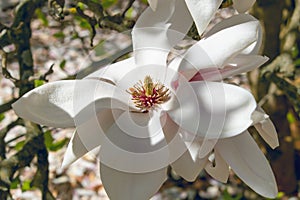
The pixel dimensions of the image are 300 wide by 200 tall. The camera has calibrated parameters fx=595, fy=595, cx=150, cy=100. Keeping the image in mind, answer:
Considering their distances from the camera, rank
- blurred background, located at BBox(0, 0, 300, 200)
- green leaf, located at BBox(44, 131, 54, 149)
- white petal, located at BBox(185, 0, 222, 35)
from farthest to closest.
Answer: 1. green leaf, located at BBox(44, 131, 54, 149)
2. blurred background, located at BBox(0, 0, 300, 200)
3. white petal, located at BBox(185, 0, 222, 35)

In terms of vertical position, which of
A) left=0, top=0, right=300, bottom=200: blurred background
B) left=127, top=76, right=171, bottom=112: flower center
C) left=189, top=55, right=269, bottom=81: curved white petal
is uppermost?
left=189, top=55, right=269, bottom=81: curved white petal

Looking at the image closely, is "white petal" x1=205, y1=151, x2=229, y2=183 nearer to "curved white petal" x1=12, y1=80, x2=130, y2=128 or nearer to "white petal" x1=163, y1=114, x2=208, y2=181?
"white petal" x1=163, y1=114, x2=208, y2=181

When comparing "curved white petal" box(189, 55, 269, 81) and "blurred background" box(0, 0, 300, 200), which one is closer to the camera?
"curved white petal" box(189, 55, 269, 81)

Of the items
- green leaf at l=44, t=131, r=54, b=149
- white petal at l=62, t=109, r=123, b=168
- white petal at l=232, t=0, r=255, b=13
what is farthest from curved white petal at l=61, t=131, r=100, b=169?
→ green leaf at l=44, t=131, r=54, b=149

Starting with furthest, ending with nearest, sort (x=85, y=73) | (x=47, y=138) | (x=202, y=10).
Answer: (x=47, y=138)
(x=85, y=73)
(x=202, y=10)

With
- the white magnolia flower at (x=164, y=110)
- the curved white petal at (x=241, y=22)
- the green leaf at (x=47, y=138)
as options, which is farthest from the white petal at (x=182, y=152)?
the green leaf at (x=47, y=138)

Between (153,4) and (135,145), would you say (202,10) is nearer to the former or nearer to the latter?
(153,4)

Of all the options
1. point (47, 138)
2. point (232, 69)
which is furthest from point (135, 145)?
point (47, 138)
